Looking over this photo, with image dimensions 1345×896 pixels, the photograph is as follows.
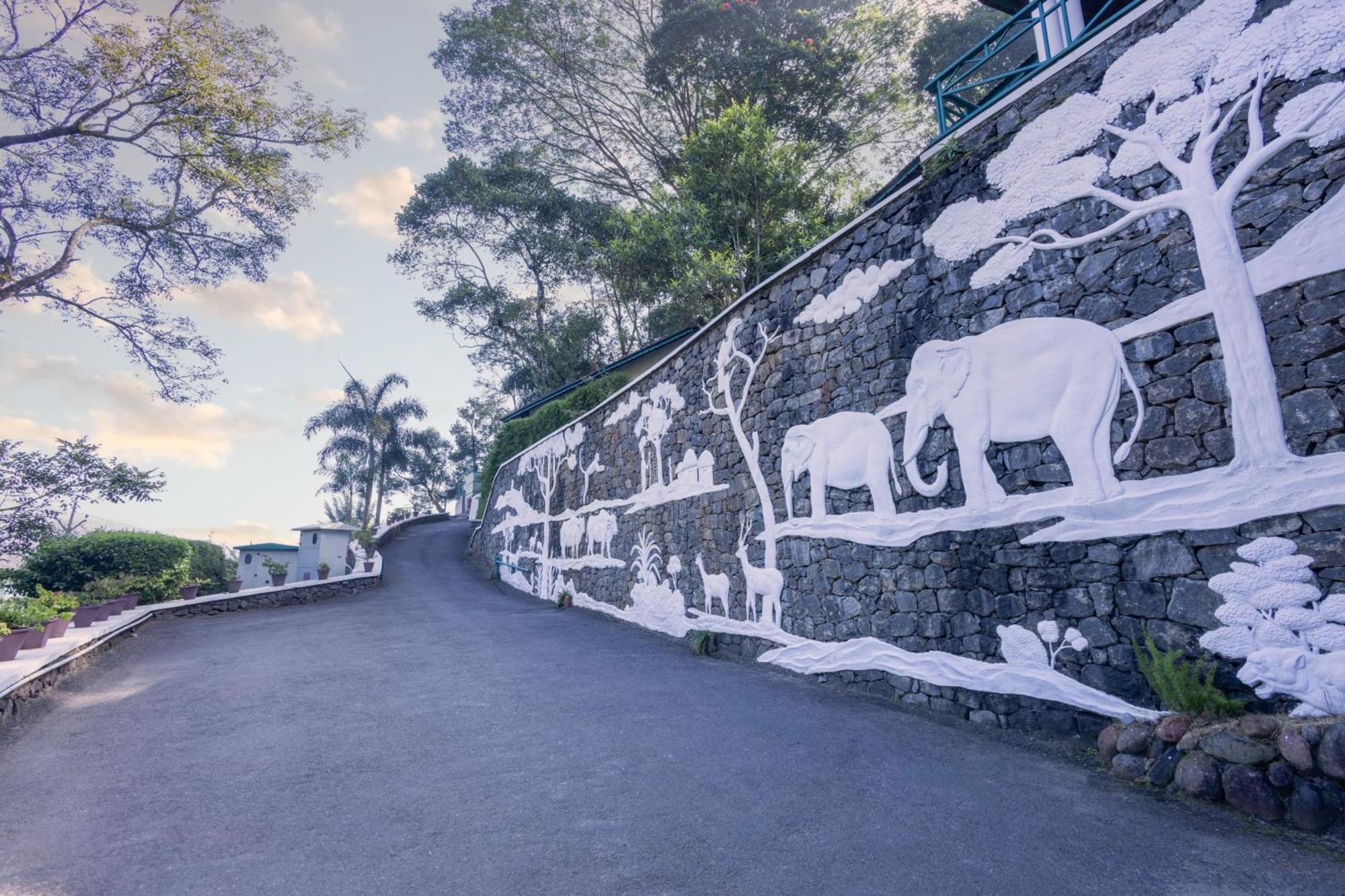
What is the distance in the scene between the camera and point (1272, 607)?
3.56 meters

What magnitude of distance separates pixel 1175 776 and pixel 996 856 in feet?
4.50

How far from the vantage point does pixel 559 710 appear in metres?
5.73

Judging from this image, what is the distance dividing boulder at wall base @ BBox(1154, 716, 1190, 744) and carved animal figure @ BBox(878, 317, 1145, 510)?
1428 mm

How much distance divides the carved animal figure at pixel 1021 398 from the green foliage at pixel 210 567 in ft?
53.1

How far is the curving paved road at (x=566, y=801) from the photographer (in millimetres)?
2967

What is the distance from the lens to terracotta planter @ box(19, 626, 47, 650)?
7445 millimetres

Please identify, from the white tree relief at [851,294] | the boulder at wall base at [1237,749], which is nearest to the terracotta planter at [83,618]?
the white tree relief at [851,294]

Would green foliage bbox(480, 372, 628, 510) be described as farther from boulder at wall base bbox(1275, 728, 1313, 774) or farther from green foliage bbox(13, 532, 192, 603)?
boulder at wall base bbox(1275, 728, 1313, 774)

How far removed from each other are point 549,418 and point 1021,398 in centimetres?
1468

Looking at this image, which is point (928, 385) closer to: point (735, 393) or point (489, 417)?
point (735, 393)

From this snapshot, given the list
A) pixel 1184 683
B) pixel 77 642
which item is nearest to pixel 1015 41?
pixel 1184 683

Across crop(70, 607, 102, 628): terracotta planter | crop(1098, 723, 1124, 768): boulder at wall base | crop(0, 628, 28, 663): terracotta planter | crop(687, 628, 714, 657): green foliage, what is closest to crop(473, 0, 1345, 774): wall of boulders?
crop(1098, 723, 1124, 768): boulder at wall base

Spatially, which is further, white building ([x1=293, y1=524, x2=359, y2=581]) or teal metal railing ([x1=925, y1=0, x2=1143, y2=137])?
white building ([x1=293, y1=524, x2=359, y2=581])

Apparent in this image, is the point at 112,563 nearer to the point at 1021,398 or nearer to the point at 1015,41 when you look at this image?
the point at 1021,398
